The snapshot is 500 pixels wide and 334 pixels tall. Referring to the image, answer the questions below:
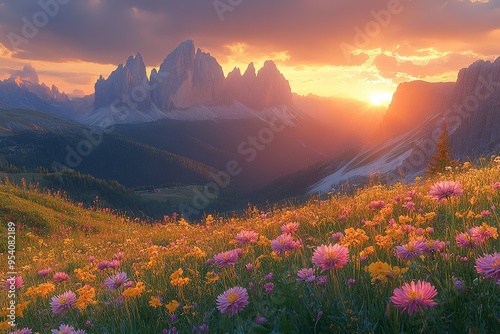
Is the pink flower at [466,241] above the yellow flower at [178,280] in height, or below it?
above

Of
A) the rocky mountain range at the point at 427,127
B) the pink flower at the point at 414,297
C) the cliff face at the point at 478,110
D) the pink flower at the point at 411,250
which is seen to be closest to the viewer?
the pink flower at the point at 414,297

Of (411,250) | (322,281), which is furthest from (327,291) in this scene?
(411,250)

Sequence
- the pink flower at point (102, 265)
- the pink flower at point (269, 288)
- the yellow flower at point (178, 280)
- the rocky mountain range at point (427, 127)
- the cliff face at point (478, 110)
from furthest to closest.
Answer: the rocky mountain range at point (427, 127) → the cliff face at point (478, 110) → the pink flower at point (102, 265) → the yellow flower at point (178, 280) → the pink flower at point (269, 288)

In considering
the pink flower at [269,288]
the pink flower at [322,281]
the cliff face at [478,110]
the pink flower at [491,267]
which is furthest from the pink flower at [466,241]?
the cliff face at [478,110]

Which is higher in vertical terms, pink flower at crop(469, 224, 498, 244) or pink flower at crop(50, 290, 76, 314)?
pink flower at crop(469, 224, 498, 244)

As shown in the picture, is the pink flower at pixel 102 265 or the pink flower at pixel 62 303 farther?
the pink flower at pixel 102 265

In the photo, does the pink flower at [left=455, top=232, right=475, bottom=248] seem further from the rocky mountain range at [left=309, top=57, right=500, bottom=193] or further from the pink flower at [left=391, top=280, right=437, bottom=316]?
the rocky mountain range at [left=309, top=57, right=500, bottom=193]

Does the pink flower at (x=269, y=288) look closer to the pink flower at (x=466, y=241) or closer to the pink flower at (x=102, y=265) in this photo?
the pink flower at (x=466, y=241)

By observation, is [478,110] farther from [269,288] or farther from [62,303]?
[62,303]

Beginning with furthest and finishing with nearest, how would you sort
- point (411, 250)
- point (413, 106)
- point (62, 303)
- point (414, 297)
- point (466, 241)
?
point (413, 106)
point (62, 303)
point (466, 241)
point (411, 250)
point (414, 297)

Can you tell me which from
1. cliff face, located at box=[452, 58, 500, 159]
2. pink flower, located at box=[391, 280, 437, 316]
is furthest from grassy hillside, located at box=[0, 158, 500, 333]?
cliff face, located at box=[452, 58, 500, 159]

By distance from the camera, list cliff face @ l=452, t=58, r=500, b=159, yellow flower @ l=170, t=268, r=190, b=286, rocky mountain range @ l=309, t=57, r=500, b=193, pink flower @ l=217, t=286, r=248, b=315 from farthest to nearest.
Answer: rocky mountain range @ l=309, t=57, r=500, b=193
cliff face @ l=452, t=58, r=500, b=159
yellow flower @ l=170, t=268, r=190, b=286
pink flower @ l=217, t=286, r=248, b=315

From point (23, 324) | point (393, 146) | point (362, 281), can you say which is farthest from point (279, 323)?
point (393, 146)

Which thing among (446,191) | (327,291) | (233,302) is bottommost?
(327,291)
